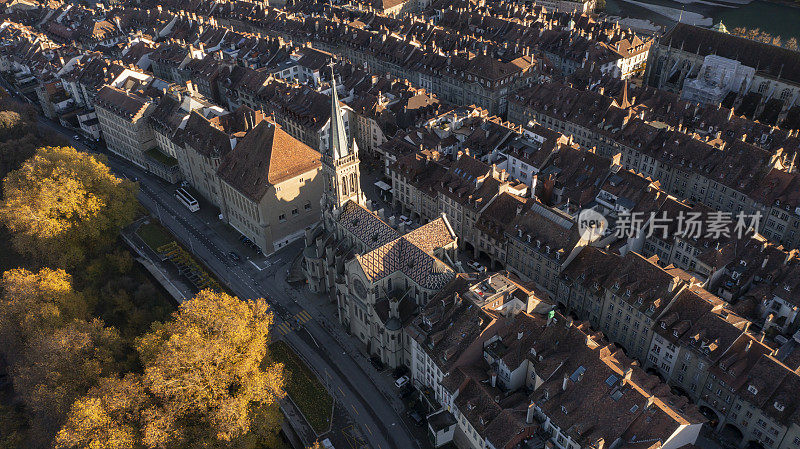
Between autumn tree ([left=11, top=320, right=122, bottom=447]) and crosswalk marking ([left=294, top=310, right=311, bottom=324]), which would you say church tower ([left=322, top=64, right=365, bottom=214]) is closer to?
crosswalk marking ([left=294, top=310, right=311, bottom=324])

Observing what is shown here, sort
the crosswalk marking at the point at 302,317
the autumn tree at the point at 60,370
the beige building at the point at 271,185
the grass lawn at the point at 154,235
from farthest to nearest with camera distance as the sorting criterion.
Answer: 1. the grass lawn at the point at 154,235
2. the beige building at the point at 271,185
3. the crosswalk marking at the point at 302,317
4. the autumn tree at the point at 60,370

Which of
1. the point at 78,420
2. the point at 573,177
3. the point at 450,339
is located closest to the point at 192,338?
the point at 78,420

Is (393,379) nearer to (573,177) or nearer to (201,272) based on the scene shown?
(201,272)

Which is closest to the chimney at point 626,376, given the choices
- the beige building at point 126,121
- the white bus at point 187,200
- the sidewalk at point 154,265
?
the sidewalk at point 154,265

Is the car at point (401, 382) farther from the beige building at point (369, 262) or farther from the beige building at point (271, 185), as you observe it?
the beige building at point (271, 185)

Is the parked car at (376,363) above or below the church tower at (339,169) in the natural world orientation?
below

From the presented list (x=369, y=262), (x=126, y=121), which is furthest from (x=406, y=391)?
(x=126, y=121)

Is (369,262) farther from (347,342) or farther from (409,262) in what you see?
(347,342)
